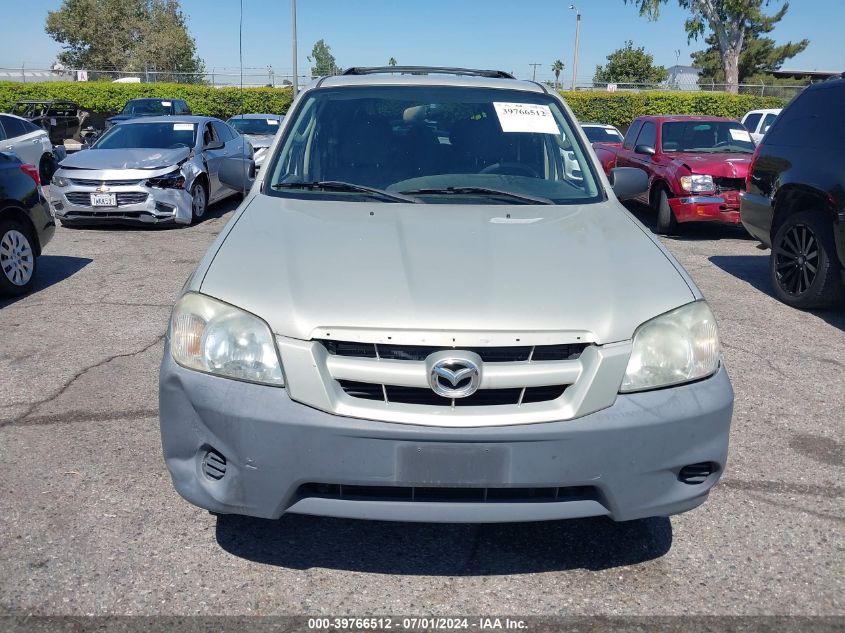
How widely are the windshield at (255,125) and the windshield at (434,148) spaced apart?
1413 centimetres

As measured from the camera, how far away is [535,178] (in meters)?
3.82

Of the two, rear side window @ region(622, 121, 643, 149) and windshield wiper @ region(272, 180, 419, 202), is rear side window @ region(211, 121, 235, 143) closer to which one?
rear side window @ region(622, 121, 643, 149)

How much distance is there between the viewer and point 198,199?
11.0m

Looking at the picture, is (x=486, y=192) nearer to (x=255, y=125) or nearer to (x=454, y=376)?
(x=454, y=376)

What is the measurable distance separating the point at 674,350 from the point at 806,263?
4749 mm

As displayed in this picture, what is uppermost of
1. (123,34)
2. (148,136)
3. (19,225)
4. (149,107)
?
(123,34)

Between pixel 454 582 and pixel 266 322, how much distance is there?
3.65ft

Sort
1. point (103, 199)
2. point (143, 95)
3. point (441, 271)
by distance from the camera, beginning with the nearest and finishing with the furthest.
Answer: point (441, 271) < point (103, 199) < point (143, 95)

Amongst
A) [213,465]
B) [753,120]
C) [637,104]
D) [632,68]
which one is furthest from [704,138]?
[632,68]

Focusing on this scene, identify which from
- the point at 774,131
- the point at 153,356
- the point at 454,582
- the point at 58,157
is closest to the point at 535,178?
the point at 454,582

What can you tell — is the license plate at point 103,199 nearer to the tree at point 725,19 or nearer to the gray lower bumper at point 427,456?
the gray lower bumper at point 427,456

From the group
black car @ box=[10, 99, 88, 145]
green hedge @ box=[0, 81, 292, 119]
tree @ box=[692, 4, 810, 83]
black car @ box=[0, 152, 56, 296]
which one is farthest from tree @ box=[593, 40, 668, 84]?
black car @ box=[0, 152, 56, 296]

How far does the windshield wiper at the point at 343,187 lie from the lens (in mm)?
3523

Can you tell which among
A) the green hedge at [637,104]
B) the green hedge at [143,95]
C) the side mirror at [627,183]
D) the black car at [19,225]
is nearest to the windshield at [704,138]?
the side mirror at [627,183]
